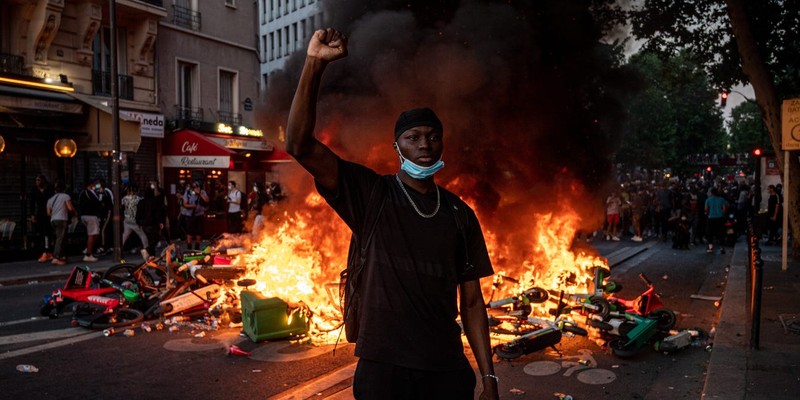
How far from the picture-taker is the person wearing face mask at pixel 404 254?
2.39 m

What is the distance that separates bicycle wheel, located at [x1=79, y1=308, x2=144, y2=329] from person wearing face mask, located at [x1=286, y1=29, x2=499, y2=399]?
5421 millimetres

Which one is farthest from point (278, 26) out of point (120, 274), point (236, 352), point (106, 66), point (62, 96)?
point (236, 352)

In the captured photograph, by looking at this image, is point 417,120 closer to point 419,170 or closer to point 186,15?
point 419,170

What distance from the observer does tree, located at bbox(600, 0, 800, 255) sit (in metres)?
12.3

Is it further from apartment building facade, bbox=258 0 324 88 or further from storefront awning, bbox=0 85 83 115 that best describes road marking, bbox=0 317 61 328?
apartment building facade, bbox=258 0 324 88

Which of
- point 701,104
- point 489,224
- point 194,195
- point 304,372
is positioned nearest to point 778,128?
point 489,224

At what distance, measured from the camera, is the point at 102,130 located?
52.6 ft

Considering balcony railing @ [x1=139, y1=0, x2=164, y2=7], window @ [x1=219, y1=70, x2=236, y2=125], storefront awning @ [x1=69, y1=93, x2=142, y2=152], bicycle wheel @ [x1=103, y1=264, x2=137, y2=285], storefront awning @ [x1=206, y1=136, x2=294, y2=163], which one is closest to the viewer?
bicycle wheel @ [x1=103, y1=264, x2=137, y2=285]

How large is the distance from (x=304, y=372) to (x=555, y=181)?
17.6 ft

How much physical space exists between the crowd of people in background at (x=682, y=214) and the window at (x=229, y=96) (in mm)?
13659

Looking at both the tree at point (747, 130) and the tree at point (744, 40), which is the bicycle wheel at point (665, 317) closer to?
the tree at point (744, 40)

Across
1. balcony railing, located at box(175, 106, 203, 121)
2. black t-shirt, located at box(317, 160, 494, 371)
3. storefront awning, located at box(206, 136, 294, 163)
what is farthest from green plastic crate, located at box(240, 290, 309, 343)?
balcony railing, located at box(175, 106, 203, 121)

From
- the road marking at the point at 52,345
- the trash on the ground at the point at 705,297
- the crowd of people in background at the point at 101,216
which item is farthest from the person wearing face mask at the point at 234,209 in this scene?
the trash on the ground at the point at 705,297

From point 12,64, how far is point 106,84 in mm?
3097
